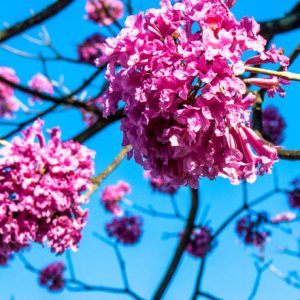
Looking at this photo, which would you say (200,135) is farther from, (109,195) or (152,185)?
(109,195)

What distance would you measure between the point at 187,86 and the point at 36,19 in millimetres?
2014

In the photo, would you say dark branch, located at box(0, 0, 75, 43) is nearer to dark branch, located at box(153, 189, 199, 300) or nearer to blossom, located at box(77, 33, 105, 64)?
dark branch, located at box(153, 189, 199, 300)

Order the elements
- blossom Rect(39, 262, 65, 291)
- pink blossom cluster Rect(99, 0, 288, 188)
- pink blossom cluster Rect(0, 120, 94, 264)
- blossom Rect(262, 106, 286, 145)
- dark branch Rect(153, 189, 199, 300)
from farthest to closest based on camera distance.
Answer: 1. blossom Rect(39, 262, 65, 291)
2. blossom Rect(262, 106, 286, 145)
3. dark branch Rect(153, 189, 199, 300)
4. pink blossom cluster Rect(0, 120, 94, 264)
5. pink blossom cluster Rect(99, 0, 288, 188)

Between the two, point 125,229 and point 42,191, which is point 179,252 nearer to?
point 42,191

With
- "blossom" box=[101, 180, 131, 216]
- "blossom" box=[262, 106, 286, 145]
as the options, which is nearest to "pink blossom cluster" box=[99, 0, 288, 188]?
"blossom" box=[262, 106, 286, 145]

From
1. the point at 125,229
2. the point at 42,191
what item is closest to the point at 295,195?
the point at 125,229

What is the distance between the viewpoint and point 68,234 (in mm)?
2514

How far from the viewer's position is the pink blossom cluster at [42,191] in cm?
226

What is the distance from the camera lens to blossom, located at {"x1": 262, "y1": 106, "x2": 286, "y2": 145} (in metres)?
4.93

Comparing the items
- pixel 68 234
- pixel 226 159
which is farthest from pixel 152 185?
pixel 226 159

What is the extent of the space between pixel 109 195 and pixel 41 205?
20.9ft

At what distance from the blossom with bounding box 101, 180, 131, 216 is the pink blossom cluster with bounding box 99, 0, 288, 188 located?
23.3 ft

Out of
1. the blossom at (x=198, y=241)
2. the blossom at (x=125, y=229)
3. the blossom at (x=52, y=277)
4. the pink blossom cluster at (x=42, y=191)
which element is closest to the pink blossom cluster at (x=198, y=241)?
the blossom at (x=198, y=241)

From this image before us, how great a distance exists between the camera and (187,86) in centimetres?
131
